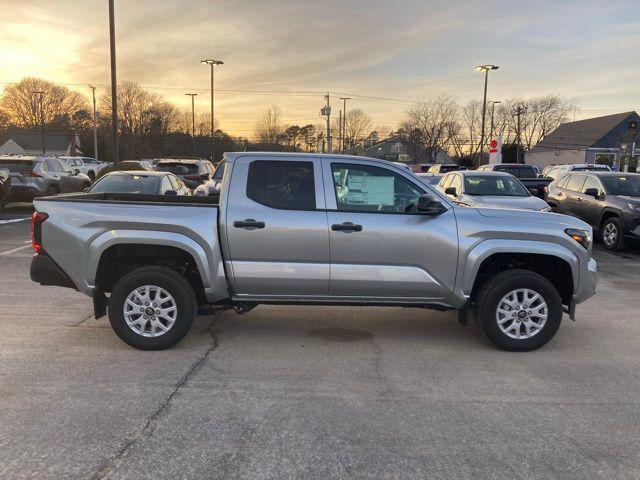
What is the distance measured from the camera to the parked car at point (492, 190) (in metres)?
11.3

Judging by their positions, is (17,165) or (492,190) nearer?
(492,190)

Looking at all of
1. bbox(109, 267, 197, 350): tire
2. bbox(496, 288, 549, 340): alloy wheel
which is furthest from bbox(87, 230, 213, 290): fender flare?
bbox(496, 288, 549, 340): alloy wheel

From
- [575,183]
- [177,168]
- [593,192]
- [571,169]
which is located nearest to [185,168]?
[177,168]

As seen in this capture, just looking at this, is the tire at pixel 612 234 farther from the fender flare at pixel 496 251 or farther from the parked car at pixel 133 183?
the parked car at pixel 133 183

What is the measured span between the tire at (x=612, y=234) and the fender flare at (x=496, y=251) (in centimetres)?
744

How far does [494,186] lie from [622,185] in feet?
9.39

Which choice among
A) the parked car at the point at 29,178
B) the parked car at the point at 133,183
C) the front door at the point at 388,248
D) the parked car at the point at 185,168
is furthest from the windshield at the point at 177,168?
the front door at the point at 388,248

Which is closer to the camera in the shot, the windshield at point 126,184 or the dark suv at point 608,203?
the windshield at point 126,184

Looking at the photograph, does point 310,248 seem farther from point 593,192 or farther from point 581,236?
point 593,192

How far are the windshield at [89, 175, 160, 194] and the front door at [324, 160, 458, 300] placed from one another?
6950mm

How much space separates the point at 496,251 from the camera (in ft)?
16.4

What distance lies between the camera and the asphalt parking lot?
319 centimetres

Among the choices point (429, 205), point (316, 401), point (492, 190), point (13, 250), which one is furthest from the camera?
point (492, 190)

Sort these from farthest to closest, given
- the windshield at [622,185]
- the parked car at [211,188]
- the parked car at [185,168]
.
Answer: the parked car at [185,168] < the windshield at [622,185] < the parked car at [211,188]
